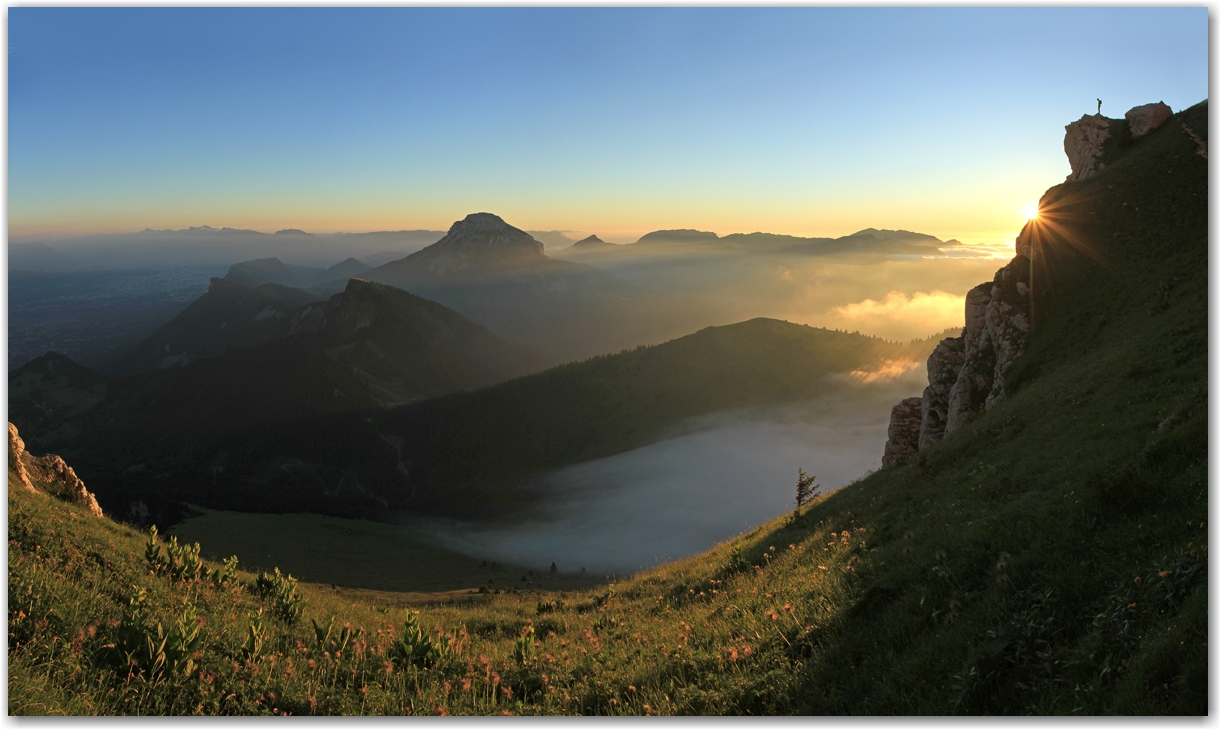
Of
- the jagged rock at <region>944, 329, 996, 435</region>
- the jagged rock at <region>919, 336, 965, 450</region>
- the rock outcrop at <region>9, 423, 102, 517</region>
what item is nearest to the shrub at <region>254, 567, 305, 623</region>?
the rock outcrop at <region>9, 423, 102, 517</region>

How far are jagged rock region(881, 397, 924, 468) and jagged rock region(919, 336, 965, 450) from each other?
5.04 feet

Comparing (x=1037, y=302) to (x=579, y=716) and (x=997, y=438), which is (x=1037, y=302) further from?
(x=579, y=716)

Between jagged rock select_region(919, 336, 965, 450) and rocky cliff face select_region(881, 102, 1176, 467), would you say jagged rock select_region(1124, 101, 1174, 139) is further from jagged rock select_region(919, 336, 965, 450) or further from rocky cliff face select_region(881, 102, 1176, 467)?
jagged rock select_region(919, 336, 965, 450)

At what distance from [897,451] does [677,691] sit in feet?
114

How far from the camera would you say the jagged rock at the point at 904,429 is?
37.4m

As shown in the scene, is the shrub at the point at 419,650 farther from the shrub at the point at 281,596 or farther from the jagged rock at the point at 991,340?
the jagged rock at the point at 991,340

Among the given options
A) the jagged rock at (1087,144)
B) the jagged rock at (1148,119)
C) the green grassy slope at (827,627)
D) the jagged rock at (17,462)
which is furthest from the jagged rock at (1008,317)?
the jagged rock at (17,462)

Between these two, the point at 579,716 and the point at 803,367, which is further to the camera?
the point at 803,367

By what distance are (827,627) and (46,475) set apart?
82.0ft

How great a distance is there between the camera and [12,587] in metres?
8.09

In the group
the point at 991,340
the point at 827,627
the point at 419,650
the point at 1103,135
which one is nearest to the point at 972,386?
the point at 991,340

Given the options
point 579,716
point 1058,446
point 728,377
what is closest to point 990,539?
point 579,716

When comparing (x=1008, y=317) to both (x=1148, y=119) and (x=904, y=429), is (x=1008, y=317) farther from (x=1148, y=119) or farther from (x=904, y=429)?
(x=1148, y=119)

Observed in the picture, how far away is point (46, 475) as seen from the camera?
67.1 ft
